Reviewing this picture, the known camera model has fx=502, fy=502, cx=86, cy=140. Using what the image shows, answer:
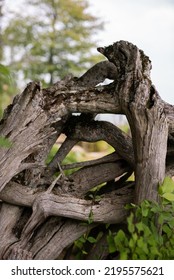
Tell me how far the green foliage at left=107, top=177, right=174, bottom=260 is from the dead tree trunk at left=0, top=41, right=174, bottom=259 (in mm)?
89

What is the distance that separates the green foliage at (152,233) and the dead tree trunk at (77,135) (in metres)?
0.09

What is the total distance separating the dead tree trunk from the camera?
298 centimetres

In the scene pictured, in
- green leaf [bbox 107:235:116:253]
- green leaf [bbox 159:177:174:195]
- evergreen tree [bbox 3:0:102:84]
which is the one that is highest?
evergreen tree [bbox 3:0:102:84]

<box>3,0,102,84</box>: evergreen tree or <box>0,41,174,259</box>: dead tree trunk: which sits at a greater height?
<box>3,0,102,84</box>: evergreen tree

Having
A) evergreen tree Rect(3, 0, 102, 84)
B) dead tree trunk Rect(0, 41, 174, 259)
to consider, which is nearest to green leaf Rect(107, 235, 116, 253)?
dead tree trunk Rect(0, 41, 174, 259)

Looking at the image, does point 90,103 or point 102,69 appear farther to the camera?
point 102,69

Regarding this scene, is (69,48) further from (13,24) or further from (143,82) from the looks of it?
(143,82)

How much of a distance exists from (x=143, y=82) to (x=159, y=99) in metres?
0.15

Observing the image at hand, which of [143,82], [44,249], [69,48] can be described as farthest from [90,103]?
[69,48]

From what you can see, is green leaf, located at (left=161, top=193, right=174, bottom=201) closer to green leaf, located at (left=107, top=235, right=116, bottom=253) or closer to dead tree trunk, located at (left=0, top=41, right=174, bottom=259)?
dead tree trunk, located at (left=0, top=41, right=174, bottom=259)

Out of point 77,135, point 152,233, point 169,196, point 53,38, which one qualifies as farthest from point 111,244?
point 53,38

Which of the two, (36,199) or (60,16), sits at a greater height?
(60,16)

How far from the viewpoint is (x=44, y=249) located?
316 cm

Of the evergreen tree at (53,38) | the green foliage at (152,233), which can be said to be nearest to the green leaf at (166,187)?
the green foliage at (152,233)
